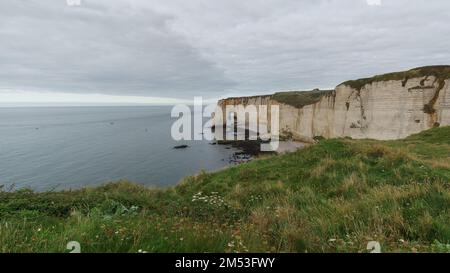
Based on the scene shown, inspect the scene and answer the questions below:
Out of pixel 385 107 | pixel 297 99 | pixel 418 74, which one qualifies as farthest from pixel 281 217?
pixel 297 99

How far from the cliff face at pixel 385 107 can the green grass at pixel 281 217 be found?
2191 centimetres

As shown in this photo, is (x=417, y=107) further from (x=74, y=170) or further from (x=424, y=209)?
(x=74, y=170)

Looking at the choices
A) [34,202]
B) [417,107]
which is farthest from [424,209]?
[417,107]

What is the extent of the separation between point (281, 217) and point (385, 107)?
3288cm

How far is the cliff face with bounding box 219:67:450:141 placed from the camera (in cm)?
2605

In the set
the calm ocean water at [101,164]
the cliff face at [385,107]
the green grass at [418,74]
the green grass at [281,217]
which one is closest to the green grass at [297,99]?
the cliff face at [385,107]

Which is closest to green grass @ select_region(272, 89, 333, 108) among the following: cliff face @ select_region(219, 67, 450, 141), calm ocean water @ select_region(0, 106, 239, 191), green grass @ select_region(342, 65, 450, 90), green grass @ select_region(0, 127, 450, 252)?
cliff face @ select_region(219, 67, 450, 141)

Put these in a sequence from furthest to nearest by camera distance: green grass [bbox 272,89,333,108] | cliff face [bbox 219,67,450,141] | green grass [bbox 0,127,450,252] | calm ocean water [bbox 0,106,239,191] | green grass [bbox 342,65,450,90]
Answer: green grass [bbox 272,89,333,108], calm ocean water [bbox 0,106,239,191], cliff face [bbox 219,67,450,141], green grass [bbox 342,65,450,90], green grass [bbox 0,127,450,252]

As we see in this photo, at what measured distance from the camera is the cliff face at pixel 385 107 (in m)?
26.0

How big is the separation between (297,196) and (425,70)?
30065mm

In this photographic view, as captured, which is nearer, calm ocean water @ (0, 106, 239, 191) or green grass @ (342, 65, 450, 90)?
green grass @ (342, 65, 450, 90)

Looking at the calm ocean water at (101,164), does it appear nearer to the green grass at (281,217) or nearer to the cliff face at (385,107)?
the cliff face at (385,107)

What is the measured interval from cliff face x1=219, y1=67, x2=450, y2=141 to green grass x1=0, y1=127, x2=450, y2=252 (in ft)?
71.9

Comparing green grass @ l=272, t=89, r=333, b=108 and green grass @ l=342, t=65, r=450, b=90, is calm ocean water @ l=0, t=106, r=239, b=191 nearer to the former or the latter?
green grass @ l=272, t=89, r=333, b=108
